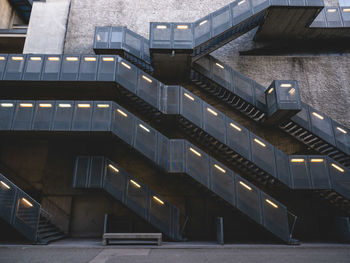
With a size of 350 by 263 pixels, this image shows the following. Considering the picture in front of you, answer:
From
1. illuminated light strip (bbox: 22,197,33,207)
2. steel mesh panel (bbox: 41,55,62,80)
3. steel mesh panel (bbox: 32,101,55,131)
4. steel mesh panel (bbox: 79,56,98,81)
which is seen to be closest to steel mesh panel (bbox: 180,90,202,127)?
steel mesh panel (bbox: 79,56,98,81)

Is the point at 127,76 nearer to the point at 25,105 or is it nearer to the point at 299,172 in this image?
the point at 25,105

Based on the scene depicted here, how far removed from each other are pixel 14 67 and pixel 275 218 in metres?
16.2

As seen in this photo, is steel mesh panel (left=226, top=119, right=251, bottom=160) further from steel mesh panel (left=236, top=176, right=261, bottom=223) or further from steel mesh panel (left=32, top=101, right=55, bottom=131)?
steel mesh panel (left=32, top=101, right=55, bottom=131)

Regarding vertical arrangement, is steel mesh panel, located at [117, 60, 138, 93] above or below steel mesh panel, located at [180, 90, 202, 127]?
above

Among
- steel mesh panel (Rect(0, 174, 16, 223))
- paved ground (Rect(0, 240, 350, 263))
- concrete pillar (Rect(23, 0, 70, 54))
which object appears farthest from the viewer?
concrete pillar (Rect(23, 0, 70, 54))

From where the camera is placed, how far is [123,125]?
10.4m

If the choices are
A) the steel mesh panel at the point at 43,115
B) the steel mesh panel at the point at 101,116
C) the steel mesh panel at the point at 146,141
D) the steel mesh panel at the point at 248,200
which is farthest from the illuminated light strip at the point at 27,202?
the steel mesh panel at the point at 248,200

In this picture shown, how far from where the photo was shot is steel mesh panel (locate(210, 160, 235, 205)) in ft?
31.4

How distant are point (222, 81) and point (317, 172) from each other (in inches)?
275

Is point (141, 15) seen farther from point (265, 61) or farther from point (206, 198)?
point (206, 198)

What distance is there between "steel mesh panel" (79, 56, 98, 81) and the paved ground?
28.3 ft

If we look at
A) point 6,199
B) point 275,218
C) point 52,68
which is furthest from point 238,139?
point 52,68

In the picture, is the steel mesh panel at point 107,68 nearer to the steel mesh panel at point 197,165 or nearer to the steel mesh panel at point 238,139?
the steel mesh panel at point 197,165

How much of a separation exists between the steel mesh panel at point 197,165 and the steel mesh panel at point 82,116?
5.24 meters
